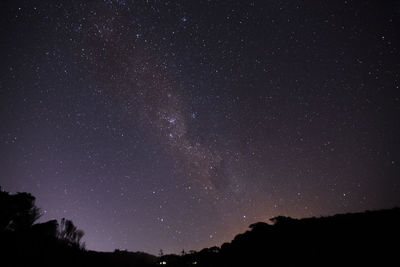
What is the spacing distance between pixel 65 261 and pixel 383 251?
78.4 ft

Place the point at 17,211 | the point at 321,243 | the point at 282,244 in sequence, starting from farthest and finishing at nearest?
the point at 17,211
the point at 282,244
the point at 321,243

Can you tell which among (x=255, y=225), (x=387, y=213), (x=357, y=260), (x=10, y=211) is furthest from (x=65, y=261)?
(x=387, y=213)

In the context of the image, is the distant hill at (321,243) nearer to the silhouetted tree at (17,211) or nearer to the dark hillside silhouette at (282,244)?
the dark hillside silhouette at (282,244)

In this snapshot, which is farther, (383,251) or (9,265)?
(9,265)

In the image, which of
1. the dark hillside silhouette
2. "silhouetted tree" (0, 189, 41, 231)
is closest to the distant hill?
the dark hillside silhouette

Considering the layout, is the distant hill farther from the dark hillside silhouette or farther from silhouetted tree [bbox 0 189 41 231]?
silhouetted tree [bbox 0 189 41 231]

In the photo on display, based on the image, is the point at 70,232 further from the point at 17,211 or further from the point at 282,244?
the point at 282,244

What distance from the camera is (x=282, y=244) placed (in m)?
17.5

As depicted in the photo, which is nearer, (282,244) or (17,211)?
(282,244)

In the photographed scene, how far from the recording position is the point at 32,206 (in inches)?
1102

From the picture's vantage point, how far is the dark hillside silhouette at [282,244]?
13.8 meters

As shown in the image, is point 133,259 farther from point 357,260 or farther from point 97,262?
point 357,260

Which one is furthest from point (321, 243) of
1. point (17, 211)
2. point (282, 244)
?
point (17, 211)

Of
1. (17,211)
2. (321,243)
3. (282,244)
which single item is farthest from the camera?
(17,211)
